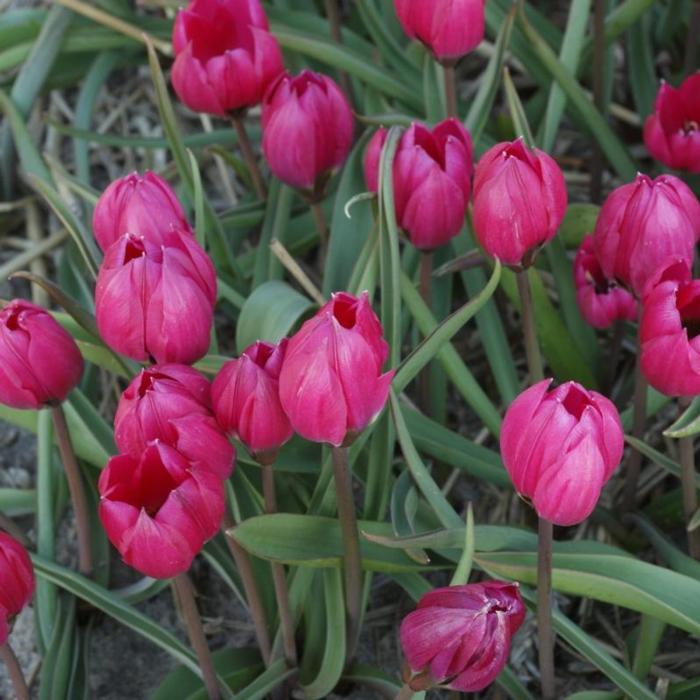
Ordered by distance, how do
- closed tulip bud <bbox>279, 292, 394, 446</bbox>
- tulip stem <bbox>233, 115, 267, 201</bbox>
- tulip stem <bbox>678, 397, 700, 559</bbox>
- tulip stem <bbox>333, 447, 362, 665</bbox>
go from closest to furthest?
closed tulip bud <bbox>279, 292, 394, 446</bbox>
tulip stem <bbox>333, 447, 362, 665</bbox>
tulip stem <bbox>678, 397, 700, 559</bbox>
tulip stem <bbox>233, 115, 267, 201</bbox>

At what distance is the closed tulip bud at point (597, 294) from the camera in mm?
1067

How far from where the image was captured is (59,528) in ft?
4.08

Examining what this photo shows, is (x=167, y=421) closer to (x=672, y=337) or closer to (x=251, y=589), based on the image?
(x=251, y=589)

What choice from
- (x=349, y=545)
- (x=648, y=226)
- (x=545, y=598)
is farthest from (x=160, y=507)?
(x=648, y=226)

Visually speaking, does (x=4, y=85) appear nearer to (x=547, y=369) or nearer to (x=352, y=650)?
(x=547, y=369)

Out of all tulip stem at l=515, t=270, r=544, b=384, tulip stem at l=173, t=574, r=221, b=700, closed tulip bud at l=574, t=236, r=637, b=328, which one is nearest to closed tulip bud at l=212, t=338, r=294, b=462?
tulip stem at l=173, t=574, r=221, b=700

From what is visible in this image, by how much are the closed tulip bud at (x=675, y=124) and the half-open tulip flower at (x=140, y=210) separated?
45cm

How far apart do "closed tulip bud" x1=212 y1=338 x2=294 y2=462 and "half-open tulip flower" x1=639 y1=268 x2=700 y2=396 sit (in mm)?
246

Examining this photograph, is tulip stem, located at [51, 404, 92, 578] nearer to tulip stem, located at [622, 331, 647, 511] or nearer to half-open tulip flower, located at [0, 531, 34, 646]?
half-open tulip flower, located at [0, 531, 34, 646]

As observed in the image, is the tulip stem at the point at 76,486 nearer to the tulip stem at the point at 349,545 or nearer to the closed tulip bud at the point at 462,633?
the tulip stem at the point at 349,545

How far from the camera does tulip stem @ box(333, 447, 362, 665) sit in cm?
84

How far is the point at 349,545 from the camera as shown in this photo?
891 millimetres

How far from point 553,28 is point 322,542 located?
775 millimetres

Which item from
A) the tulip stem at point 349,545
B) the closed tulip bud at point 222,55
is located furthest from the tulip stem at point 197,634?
the closed tulip bud at point 222,55
